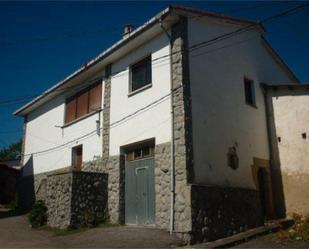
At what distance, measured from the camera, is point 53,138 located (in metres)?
17.5

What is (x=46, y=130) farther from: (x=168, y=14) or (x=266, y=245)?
(x=266, y=245)

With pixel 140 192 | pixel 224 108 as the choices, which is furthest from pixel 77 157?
pixel 224 108

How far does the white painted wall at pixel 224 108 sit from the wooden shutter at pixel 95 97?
4961 mm

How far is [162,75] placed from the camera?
11.4 meters

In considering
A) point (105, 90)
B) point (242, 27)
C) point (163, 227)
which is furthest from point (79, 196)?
point (242, 27)

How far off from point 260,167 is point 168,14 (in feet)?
21.2

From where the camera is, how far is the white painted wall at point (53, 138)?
14.6 meters

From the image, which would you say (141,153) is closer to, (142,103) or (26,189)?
(142,103)

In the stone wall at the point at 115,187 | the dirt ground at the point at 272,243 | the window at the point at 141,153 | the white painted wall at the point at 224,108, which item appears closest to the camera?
the dirt ground at the point at 272,243

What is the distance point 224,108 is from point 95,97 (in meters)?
5.72

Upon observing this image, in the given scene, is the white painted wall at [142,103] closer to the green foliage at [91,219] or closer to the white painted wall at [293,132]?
the green foliage at [91,219]

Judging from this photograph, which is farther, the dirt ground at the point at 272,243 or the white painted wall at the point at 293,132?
the white painted wall at the point at 293,132

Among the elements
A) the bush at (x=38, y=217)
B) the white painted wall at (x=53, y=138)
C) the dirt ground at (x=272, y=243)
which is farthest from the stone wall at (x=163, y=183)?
the bush at (x=38, y=217)

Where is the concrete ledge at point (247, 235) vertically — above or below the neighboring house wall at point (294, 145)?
below
